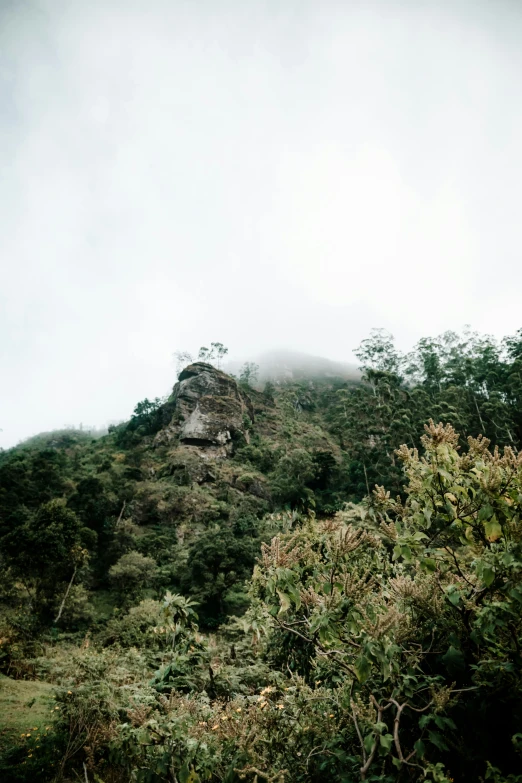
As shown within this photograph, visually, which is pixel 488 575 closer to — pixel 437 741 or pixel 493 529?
pixel 493 529

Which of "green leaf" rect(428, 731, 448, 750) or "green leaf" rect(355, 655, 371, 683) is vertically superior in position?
"green leaf" rect(355, 655, 371, 683)

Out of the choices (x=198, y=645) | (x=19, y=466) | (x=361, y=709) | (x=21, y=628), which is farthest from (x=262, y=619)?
(x=19, y=466)

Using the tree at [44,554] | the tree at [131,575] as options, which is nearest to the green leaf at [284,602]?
the tree at [44,554]

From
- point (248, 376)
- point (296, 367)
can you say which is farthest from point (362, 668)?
point (296, 367)

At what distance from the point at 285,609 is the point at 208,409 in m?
44.2

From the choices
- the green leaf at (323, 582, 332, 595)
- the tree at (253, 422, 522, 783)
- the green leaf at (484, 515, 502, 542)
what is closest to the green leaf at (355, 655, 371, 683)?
the tree at (253, 422, 522, 783)

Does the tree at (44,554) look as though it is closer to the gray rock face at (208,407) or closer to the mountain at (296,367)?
the gray rock face at (208,407)

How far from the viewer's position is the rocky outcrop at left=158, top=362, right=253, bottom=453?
42375mm

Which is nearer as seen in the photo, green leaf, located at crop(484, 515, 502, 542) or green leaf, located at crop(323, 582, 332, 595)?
green leaf, located at crop(484, 515, 502, 542)

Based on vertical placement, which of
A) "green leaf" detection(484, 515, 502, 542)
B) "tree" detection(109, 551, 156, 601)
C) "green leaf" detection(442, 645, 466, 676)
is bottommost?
"tree" detection(109, 551, 156, 601)

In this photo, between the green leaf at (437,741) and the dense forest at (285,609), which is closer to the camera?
the green leaf at (437,741)

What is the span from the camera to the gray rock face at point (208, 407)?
4247 cm

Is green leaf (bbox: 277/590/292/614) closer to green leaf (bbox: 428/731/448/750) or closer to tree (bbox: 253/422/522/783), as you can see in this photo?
tree (bbox: 253/422/522/783)

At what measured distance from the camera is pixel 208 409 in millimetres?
45750
